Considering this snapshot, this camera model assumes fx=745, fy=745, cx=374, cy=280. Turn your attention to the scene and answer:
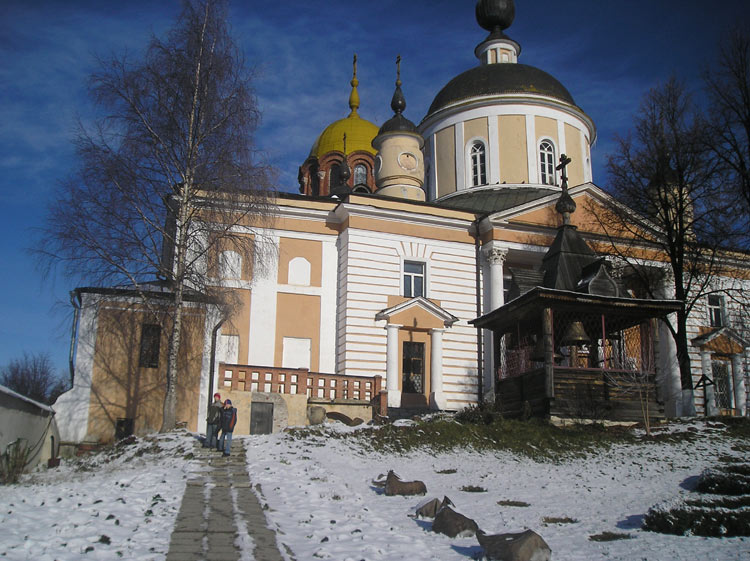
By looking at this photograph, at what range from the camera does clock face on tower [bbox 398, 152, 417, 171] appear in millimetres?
34219

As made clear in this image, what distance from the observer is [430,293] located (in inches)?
1085

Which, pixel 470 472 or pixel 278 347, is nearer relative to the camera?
pixel 470 472

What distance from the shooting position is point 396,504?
10.5m

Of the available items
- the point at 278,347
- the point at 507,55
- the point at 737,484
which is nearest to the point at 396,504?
the point at 737,484

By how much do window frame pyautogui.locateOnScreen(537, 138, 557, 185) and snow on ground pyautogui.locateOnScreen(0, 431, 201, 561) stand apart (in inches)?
929

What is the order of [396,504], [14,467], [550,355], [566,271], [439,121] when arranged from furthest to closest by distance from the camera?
[439,121]
[566,271]
[550,355]
[14,467]
[396,504]

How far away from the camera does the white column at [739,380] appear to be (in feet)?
101

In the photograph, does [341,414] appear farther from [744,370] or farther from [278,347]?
[744,370]

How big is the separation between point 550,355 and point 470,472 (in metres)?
5.22

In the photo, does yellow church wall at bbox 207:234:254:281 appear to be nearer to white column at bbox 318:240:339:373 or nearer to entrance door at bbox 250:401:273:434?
entrance door at bbox 250:401:273:434

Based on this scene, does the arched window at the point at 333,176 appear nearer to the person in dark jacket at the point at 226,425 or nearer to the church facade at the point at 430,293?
the church facade at the point at 430,293

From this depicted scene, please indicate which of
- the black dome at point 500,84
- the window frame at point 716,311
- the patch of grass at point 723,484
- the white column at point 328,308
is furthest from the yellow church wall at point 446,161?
the patch of grass at point 723,484

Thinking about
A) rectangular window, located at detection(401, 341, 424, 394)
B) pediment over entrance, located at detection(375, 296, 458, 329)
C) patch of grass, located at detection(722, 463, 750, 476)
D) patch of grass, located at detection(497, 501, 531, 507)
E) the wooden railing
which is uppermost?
pediment over entrance, located at detection(375, 296, 458, 329)

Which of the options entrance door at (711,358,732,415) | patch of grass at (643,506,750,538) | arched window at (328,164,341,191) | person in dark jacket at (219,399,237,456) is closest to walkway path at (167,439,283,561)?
person in dark jacket at (219,399,237,456)
